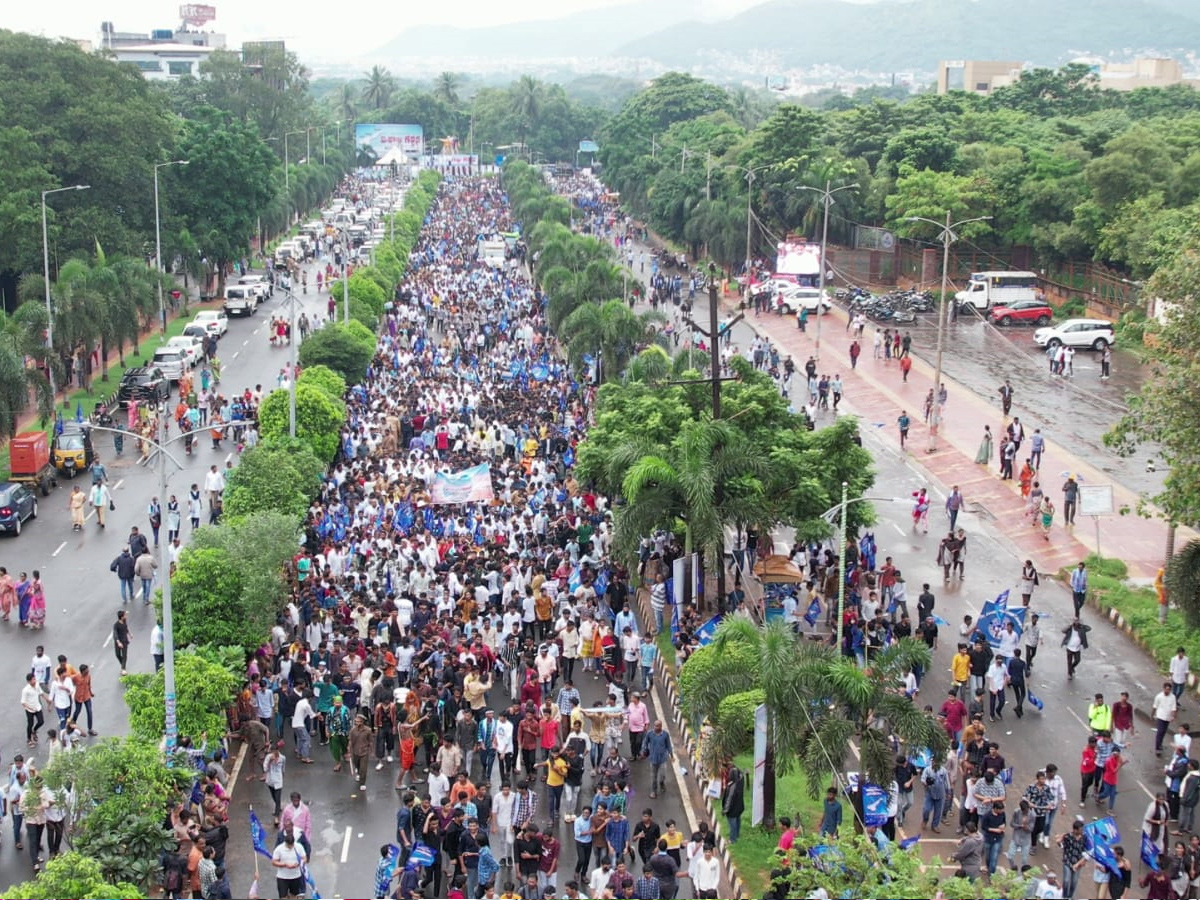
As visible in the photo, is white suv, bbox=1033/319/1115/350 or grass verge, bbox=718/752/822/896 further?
white suv, bbox=1033/319/1115/350

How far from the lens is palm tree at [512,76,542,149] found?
157 meters

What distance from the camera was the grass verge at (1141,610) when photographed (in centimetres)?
2500

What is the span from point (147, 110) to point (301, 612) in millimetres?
40474

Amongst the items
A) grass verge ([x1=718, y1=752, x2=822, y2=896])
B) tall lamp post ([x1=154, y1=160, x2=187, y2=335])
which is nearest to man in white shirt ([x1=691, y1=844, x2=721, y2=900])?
grass verge ([x1=718, y1=752, x2=822, y2=896])

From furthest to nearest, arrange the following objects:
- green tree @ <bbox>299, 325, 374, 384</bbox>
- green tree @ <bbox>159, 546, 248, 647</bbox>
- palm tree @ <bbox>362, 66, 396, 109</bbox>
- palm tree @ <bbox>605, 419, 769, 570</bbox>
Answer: palm tree @ <bbox>362, 66, 396, 109</bbox> < green tree @ <bbox>299, 325, 374, 384</bbox> < palm tree @ <bbox>605, 419, 769, 570</bbox> < green tree @ <bbox>159, 546, 248, 647</bbox>

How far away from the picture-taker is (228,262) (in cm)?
6812

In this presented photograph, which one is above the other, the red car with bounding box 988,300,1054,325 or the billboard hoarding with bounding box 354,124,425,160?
the billboard hoarding with bounding box 354,124,425,160

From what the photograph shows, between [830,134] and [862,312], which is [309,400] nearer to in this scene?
[862,312]

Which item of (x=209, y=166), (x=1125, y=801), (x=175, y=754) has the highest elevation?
(x=209, y=166)

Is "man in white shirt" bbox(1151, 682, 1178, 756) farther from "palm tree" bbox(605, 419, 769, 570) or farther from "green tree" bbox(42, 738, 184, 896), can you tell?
"green tree" bbox(42, 738, 184, 896)

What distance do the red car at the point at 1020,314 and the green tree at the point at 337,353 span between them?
91.8ft

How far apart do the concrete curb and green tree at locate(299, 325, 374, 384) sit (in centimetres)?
1715

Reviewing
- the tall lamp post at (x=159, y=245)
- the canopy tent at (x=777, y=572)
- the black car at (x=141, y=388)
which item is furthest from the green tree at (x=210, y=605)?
the tall lamp post at (x=159, y=245)

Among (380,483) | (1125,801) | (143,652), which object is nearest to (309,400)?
(380,483)
